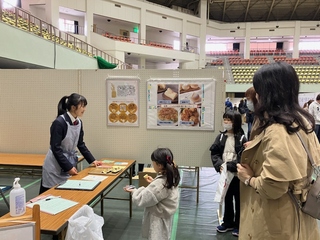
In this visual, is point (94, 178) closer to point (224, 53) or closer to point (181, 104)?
point (181, 104)

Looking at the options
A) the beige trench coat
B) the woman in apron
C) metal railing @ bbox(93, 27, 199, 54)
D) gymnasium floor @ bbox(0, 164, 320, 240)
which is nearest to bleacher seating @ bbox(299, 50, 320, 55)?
metal railing @ bbox(93, 27, 199, 54)

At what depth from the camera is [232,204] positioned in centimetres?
267

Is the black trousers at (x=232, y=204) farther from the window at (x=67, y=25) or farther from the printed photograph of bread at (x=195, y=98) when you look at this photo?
the window at (x=67, y=25)

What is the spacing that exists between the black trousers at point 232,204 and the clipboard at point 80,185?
1409 millimetres

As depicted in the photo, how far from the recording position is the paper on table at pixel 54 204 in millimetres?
1569

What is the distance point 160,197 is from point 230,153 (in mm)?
1066

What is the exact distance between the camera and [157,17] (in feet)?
52.4

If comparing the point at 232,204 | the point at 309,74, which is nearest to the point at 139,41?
the point at 309,74

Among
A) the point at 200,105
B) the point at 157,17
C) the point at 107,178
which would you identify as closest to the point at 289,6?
the point at 157,17

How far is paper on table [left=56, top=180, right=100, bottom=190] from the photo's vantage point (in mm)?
1973

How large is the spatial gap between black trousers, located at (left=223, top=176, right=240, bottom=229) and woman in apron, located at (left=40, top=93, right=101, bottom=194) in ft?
5.34

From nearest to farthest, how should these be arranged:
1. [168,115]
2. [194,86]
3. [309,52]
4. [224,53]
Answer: [194,86]
[168,115]
[309,52]
[224,53]

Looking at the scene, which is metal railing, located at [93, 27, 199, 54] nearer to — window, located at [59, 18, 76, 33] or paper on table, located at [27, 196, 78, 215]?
window, located at [59, 18, 76, 33]

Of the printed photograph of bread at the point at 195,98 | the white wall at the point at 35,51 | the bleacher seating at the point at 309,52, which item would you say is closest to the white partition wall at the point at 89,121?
the printed photograph of bread at the point at 195,98
